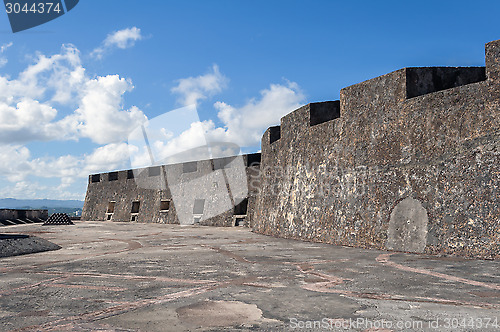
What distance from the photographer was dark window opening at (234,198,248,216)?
591 inches

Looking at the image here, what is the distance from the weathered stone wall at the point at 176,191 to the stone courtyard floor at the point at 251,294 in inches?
381

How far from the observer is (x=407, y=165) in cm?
636

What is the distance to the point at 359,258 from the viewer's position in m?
5.38

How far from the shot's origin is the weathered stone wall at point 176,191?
15.3 meters

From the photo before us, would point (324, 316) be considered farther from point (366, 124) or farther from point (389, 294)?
point (366, 124)

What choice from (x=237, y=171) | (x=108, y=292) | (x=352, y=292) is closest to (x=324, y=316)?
(x=352, y=292)

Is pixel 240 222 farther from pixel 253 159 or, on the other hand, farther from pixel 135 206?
pixel 135 206

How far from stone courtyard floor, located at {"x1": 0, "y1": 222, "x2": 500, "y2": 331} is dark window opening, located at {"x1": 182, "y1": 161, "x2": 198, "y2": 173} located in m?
12.5

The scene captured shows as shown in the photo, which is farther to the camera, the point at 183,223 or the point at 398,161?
the point at 183,223

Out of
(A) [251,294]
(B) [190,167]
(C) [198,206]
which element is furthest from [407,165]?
(B) [190,167]

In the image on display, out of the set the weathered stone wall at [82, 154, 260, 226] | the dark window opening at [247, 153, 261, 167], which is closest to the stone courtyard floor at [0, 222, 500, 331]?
the dark window opening at [247, 153, 261, 167]

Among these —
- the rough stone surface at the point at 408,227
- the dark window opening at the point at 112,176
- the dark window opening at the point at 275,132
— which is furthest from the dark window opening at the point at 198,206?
the rough stone surface at the point at 408,227

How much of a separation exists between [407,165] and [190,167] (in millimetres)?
12902

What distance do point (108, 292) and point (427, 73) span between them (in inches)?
235
